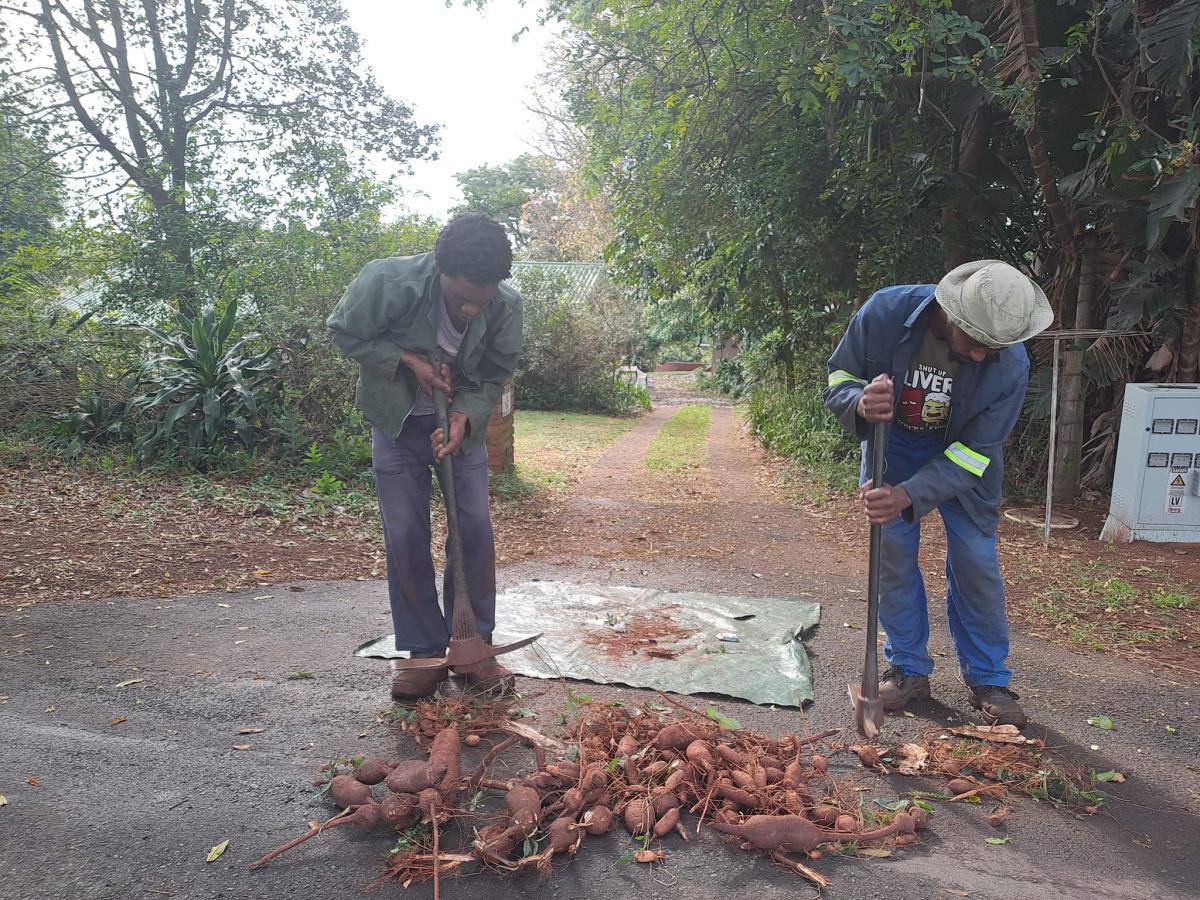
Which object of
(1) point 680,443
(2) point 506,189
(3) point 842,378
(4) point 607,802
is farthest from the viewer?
(2) point 506,189

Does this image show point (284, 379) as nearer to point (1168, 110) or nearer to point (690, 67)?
point (690, 67)

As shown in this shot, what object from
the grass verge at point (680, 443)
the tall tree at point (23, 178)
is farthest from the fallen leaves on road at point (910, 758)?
the tall tree at point (23, 178)

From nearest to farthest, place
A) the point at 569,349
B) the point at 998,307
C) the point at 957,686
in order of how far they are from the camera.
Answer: the point at 998,307, the point at 957,686, the point at 569,349

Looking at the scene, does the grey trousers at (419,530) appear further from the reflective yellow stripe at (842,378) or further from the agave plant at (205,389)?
the agave plant at (205,389)

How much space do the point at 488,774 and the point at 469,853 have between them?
1.20ft

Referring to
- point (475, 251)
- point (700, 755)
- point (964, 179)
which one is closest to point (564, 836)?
point (700, 755)

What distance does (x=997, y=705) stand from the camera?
325cm

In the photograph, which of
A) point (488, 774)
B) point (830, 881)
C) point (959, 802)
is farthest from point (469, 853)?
point (959, 802)

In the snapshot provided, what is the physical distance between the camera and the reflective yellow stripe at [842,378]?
3.31 metres

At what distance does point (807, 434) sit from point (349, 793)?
9.31 m

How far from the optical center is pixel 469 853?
2299mm

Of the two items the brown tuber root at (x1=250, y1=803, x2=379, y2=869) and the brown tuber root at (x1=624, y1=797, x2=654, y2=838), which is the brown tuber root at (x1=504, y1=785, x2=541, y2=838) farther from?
the brown tuber root at (x1=250, y1=803, x2=379, y2=869)

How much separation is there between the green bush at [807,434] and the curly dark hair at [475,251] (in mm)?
6354

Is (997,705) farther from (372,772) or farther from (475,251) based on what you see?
(475,251)
